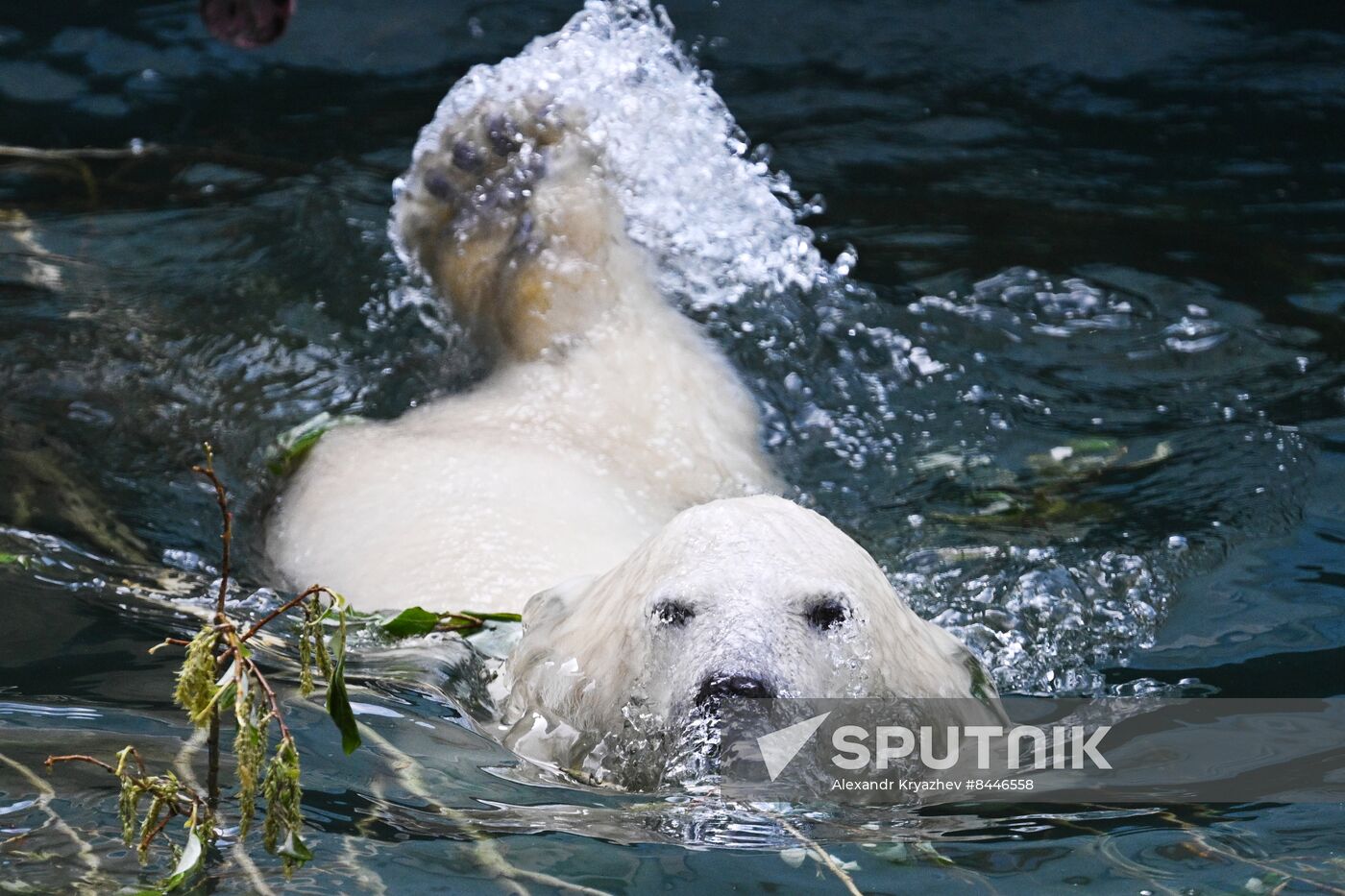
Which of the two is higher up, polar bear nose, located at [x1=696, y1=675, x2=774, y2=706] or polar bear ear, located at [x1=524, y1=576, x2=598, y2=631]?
polar bear nose, located at [x1=696, y1=675, x2=774, y2=706]

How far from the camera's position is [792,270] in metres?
5.82

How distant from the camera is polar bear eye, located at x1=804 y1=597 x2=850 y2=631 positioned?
8.22 ft

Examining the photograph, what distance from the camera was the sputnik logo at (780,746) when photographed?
238cm

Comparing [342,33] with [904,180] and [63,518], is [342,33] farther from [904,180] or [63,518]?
[63,518]

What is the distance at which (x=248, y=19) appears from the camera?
347 cm

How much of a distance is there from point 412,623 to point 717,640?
0.71 metres

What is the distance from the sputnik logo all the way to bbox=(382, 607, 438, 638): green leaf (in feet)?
2.48

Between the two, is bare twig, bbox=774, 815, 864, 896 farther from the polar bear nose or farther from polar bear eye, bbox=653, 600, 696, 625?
polar bear eye, bbox=653, 600, 696, 625

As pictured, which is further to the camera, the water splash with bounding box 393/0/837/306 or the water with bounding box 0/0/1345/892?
the water splash with bounding box 393/0/837/306

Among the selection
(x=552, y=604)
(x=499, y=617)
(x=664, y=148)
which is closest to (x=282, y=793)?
(x=552, y=604)

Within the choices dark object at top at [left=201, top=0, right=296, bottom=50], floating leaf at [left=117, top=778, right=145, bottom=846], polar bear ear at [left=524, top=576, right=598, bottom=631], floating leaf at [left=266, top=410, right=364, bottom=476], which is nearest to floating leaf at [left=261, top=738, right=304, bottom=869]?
floating leaf at [left=117, top=778, right=145, bottom=846]

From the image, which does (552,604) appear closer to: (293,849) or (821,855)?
(821,855)

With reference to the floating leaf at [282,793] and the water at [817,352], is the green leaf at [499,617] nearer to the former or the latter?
the water at [817,352]

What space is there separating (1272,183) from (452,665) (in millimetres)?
4860
